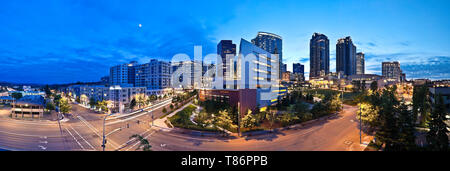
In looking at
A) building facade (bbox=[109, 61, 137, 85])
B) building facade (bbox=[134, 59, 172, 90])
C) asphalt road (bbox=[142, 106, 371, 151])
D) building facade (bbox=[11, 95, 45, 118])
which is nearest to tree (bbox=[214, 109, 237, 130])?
asphalt road (bbox=[142, 106, 371, 151])

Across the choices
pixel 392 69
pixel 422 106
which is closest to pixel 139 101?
pixel 422 106

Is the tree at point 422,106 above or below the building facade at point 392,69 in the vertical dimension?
below

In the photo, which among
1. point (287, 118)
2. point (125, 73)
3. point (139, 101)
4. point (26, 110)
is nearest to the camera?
point (287, 118)

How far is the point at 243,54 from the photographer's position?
41.8 metres

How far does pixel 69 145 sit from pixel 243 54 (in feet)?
117

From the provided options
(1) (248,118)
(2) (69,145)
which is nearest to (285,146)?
(1) (248,118)

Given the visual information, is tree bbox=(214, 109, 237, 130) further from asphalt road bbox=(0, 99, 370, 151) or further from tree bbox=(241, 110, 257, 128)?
asphalt road bbox=(0, 99, 370, 151)

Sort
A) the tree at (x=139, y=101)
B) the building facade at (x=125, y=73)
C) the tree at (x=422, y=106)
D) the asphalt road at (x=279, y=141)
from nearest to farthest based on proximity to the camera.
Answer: the asphalt road at (x=279, y=141) < the tree at (x=422, y=106) < the tree at (x=139, y=101) < the building facade at (x=125, y=73)

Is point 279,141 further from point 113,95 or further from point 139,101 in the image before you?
point 113,95

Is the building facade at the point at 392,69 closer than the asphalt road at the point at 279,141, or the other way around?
the asphalt road at the point at 279,141

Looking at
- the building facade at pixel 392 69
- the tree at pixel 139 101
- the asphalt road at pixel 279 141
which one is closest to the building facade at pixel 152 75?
the tree at pixel 139 101

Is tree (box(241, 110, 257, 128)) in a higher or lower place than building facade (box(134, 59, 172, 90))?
lower

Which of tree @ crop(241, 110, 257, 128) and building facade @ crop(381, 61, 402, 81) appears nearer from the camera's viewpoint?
tree @ crop(241, 110, 257, 128)

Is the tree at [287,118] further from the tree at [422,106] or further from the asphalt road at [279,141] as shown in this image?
the tree at [422,106]
